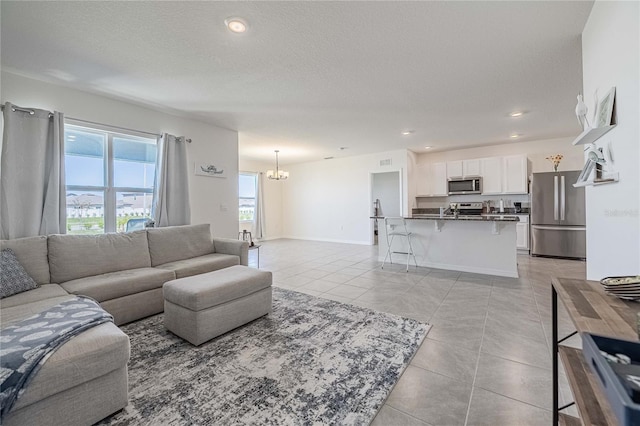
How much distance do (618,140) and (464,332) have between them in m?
1.78

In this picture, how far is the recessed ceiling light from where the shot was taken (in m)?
2.03

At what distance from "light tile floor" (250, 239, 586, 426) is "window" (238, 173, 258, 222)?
364 cm

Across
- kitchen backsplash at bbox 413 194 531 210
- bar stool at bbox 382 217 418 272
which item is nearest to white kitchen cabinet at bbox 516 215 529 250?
kitchen backsplash at bbox 413 194 531 210

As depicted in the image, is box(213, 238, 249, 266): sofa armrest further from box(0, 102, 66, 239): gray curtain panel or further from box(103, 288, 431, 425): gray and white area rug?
box(0, 102, 66, 239): gray curtain panel

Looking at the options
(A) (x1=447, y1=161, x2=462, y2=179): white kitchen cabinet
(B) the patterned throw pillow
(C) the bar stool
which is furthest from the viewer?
(A) (x1=447, y1=161, x2=462, y2=179): white kitchen cabinet

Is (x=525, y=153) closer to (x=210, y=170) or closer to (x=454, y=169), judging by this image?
(x=454, y=169)

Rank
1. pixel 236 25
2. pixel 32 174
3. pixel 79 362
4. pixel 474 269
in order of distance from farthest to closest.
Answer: pixel 474 269 → pixel 32 174 → pixel 236 25 → pixel 79 362

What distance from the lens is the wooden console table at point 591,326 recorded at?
785 millimetres

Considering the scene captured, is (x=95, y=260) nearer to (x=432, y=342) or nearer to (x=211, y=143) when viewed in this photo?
(x=211, y=143)

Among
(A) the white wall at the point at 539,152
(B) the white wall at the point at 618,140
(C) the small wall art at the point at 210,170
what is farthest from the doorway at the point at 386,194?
(B) the white wall at the point at 618,140

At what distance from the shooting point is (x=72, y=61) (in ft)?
8.50

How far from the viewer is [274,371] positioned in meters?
1.84

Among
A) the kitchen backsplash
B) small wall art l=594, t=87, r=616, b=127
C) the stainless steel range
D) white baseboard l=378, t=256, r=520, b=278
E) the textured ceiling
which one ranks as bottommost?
white baseboard l=378, t=256, r=520, b=278

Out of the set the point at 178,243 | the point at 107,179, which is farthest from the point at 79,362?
the point at 107,179
